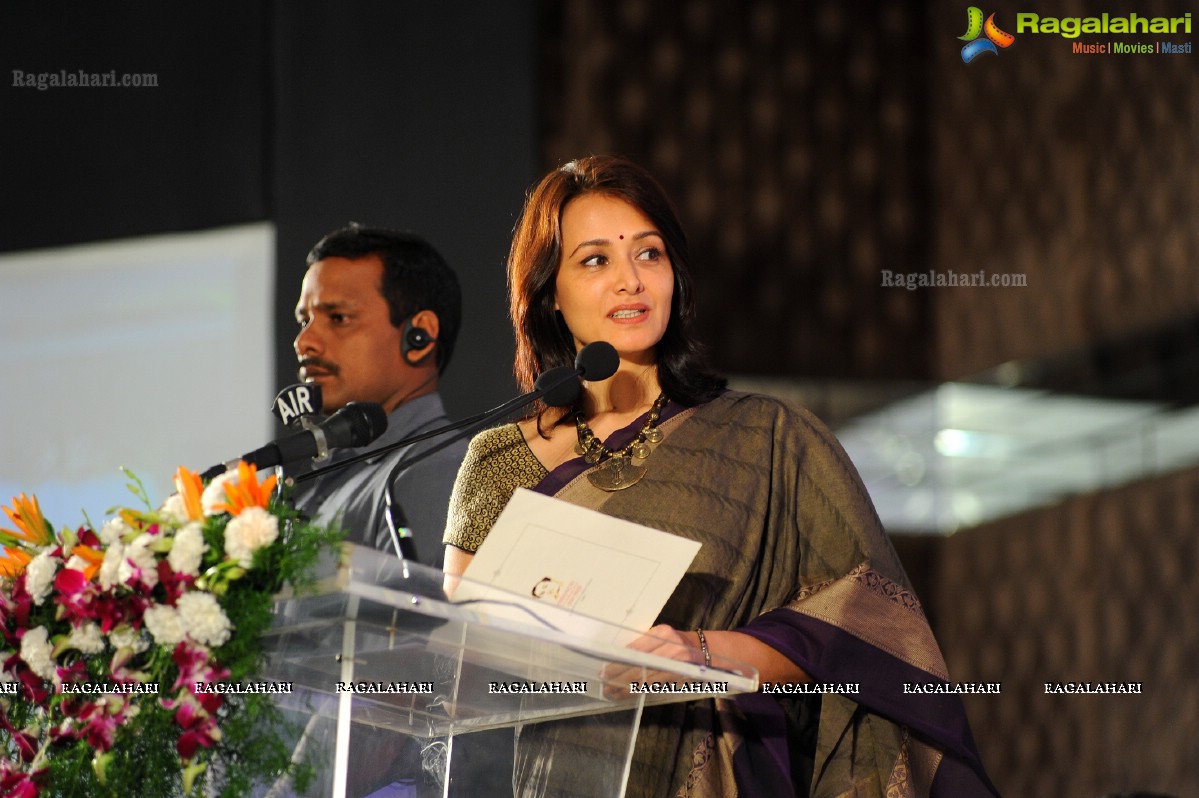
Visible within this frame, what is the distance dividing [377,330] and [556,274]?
84cm

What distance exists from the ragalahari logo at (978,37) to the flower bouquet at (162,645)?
3572mm

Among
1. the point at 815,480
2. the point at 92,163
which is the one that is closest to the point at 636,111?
the point at 92,163

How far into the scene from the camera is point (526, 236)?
2.54 m

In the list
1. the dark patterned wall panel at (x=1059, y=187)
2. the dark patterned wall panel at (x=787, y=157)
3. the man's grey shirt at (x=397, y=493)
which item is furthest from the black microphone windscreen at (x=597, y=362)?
the dark patterned wall panel at (x=1059, y=187)

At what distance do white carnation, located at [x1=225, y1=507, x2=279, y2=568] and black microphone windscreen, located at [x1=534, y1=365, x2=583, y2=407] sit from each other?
1.93 feet

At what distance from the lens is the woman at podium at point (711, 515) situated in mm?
2014

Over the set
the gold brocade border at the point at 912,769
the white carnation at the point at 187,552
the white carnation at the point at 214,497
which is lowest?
the gold brocade border at the point at 912,769

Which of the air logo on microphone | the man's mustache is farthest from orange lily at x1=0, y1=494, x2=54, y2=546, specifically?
the man's mustache

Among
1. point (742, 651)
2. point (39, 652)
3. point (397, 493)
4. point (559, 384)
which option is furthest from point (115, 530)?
point (397, 493)

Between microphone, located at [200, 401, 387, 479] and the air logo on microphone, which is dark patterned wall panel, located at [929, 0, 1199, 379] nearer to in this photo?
the air logo on microphone

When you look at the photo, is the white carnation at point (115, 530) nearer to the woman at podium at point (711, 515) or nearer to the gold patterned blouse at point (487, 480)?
the woman at podium at point (711, 515)

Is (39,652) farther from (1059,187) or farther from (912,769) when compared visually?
(1059,187)

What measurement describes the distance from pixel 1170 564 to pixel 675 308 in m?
3.32

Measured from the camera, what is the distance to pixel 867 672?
199cm
